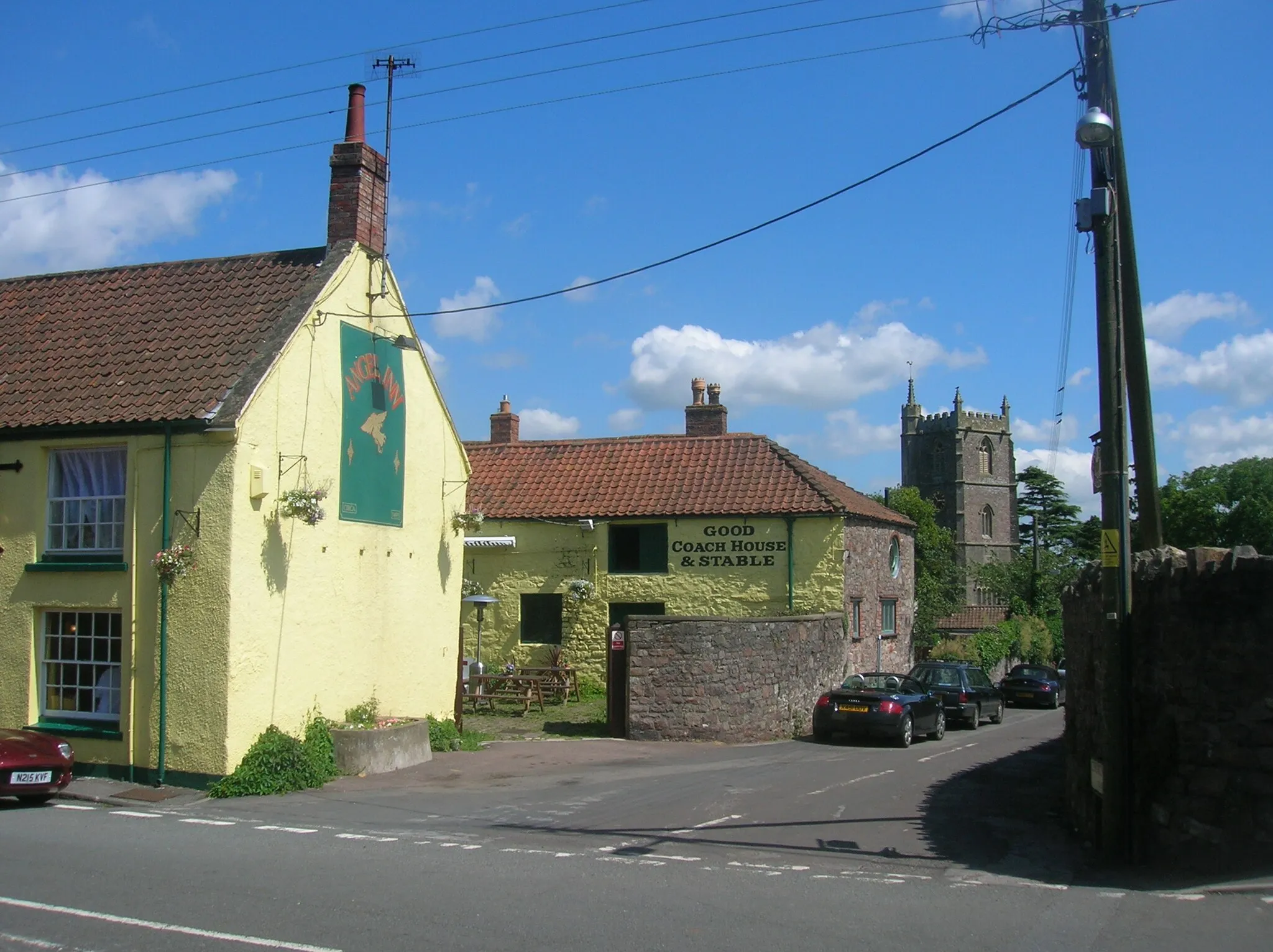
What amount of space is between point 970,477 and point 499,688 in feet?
284

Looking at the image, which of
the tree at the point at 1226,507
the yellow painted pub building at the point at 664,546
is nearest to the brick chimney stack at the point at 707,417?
the yellow painted pub building at the point at 664,546

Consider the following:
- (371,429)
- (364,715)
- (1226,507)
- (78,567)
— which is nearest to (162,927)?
(78,567)

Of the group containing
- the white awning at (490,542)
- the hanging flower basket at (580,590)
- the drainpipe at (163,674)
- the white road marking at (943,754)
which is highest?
the white awning at (490,542)

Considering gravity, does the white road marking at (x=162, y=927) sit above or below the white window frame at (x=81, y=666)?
below

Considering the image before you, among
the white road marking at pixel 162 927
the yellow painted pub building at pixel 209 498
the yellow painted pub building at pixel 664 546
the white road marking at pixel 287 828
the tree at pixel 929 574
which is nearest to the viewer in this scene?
the white road marking at pixel 162 927

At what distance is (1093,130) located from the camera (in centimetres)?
1026

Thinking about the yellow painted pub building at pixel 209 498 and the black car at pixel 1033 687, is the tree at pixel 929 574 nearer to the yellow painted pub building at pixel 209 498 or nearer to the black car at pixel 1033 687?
the black car at pixel 1033 687

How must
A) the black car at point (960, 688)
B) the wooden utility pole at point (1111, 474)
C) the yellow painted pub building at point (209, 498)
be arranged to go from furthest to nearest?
1. the black car at point (960, 688)
2. the yellow painted pub building at point (209, 498)
3. the wooden utility pole at point (1111, 474)

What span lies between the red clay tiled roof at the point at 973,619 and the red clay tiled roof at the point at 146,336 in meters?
36.8

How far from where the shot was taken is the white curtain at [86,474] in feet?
50.0

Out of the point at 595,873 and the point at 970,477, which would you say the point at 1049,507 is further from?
the point at 595,873

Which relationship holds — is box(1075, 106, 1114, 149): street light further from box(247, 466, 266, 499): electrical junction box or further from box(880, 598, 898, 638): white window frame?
box(880, 598, 898, 638): white window frame

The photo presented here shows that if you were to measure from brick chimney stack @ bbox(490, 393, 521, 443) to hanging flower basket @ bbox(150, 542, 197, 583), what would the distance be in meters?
19.3

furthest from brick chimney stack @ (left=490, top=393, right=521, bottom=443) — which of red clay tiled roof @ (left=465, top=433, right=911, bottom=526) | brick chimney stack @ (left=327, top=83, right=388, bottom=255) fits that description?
brick chimney stack @ (left=327, top=83, right=388, bottom=255)
